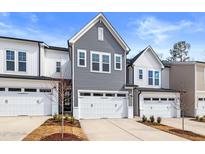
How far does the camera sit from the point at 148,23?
70.1 feet

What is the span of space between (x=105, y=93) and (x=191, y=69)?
33.2 feet

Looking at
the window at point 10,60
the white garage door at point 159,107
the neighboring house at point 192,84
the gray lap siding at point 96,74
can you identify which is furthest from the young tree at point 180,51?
the window at point 10,60

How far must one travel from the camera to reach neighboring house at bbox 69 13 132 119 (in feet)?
64.0

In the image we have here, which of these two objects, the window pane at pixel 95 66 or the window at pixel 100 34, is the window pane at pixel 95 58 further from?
the window at pixel 100 34

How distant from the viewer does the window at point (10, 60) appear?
20.4 metres

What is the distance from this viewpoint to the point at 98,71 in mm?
20297

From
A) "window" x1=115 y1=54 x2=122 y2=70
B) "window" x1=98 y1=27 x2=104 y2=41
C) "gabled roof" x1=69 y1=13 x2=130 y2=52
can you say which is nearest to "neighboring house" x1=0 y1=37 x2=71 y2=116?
"gabled roof" x1=69 y1=13 x2=130 y2=52

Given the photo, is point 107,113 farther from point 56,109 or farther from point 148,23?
point 148,23

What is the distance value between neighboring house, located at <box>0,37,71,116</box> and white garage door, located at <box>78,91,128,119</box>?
7.17ft

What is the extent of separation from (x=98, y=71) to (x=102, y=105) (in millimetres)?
2779

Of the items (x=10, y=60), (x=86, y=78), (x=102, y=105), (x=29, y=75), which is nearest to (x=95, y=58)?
(x=86, y=78)

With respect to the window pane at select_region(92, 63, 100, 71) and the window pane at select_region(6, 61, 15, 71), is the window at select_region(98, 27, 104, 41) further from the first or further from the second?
the window pane at select_region(6, 61, 15, 71)
